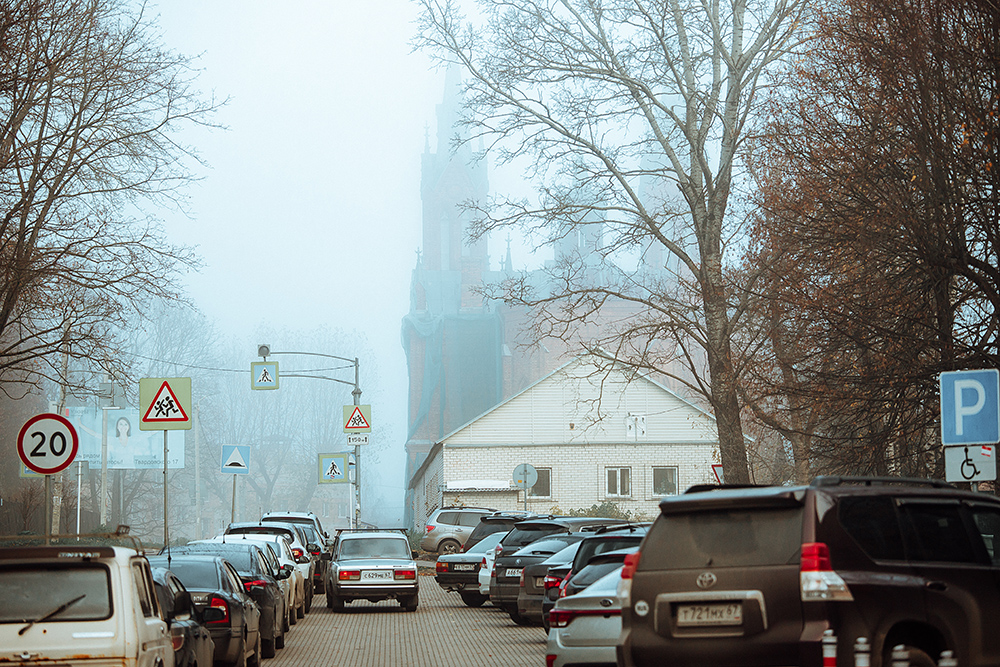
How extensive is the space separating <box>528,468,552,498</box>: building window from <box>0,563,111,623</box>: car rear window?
4696 cm

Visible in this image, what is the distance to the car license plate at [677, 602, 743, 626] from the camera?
7.78 metres

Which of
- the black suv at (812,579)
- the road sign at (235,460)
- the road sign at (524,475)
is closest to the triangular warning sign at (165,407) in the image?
the road sign at (235,460)

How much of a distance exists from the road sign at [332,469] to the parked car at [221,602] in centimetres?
2930

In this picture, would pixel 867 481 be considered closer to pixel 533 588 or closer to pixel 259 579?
pixel 259 579

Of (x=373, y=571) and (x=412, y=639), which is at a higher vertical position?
(x=373, y=571)

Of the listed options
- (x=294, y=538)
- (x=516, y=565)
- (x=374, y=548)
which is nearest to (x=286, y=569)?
(x=516, y=565)

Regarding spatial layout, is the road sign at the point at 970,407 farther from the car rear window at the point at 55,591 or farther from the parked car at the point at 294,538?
the parked car at the point at 294,538

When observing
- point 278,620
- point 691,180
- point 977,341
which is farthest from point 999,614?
point 691,180

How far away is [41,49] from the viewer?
19.2 metres

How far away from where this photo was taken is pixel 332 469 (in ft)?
145

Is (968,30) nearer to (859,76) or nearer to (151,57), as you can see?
(859,76)

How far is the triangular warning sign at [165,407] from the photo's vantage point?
Answer: 19.5 metres

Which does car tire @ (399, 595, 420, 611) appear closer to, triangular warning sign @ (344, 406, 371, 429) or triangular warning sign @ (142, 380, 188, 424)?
triangular warning sign @ (142, 380, 188, 424)

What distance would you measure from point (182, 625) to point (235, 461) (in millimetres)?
21470
